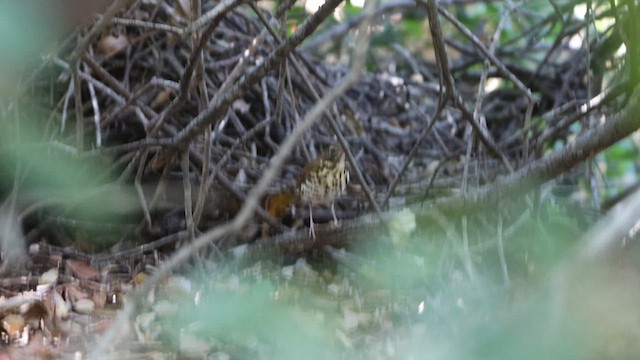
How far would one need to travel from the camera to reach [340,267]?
1770 millimetres

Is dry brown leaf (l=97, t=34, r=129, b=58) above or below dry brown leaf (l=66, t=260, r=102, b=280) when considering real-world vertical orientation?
above

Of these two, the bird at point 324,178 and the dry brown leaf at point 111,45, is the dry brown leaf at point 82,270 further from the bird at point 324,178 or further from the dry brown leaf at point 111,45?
the dry brown leaf at point 111,45

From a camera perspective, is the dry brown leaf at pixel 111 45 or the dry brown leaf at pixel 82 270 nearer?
the dry brown leaf at pixel 82 270

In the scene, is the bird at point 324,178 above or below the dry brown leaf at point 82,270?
above

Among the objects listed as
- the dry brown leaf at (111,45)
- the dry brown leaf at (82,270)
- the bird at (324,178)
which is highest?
the dry brown leaf at (111,45)

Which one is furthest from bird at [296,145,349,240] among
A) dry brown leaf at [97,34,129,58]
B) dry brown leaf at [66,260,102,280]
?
dry brown leaf at [97,34,129,58]

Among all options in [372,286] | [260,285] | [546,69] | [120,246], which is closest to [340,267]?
[372,286]

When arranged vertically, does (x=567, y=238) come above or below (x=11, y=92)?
below

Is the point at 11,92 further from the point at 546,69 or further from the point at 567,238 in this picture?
the point at 546,69

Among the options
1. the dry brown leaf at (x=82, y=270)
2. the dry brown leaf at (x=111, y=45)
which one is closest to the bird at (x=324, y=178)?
the dry brown leaf at (x=82, y=270)

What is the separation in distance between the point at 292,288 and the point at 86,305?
0.52 meters

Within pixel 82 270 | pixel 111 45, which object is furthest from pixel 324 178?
pixel 111 45

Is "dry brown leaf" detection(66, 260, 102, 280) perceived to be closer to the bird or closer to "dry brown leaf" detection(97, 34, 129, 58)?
the bird

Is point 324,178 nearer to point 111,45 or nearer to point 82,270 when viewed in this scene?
point 82,270
